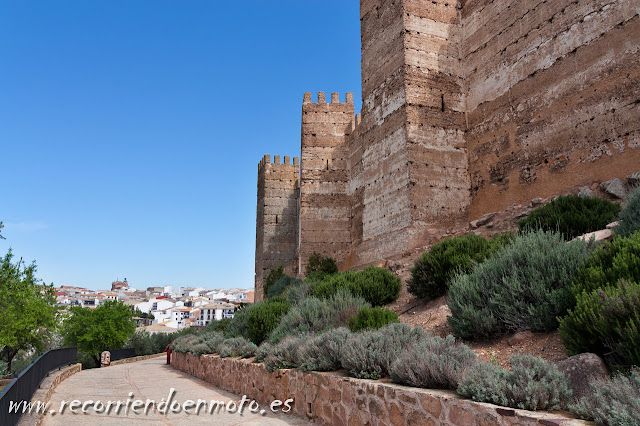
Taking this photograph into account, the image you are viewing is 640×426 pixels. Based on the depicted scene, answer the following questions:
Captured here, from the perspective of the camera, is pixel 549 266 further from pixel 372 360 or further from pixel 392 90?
pixel 392 90

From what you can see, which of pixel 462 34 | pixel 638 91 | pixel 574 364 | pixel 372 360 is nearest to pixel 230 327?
pixel 372 360

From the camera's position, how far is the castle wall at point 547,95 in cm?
997

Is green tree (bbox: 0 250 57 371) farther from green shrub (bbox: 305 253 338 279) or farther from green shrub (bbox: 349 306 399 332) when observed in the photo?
green shrub (bbox: 349 306 399 332)

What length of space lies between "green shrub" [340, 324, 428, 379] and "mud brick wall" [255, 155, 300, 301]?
19693mm

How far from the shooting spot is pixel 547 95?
11.6 metres

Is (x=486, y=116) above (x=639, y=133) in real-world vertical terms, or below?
above

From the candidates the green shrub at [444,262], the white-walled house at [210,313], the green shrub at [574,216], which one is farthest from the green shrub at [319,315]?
the white-walled house at [210,313]

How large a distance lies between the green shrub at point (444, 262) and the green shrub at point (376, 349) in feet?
7.77

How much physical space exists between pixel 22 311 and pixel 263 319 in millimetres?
16588

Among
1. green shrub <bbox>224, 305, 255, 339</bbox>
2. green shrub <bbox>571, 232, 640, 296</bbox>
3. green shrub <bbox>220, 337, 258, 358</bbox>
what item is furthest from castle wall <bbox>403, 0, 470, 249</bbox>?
green shrub <bbox>571, 232, 640, 296</bbox>

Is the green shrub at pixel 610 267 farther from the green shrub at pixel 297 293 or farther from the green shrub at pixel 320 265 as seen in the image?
the green shrub at pixel 320 265

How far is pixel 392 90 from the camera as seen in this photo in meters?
14.6

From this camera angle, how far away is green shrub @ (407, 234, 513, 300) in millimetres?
7379

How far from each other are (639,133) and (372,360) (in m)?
8.28
